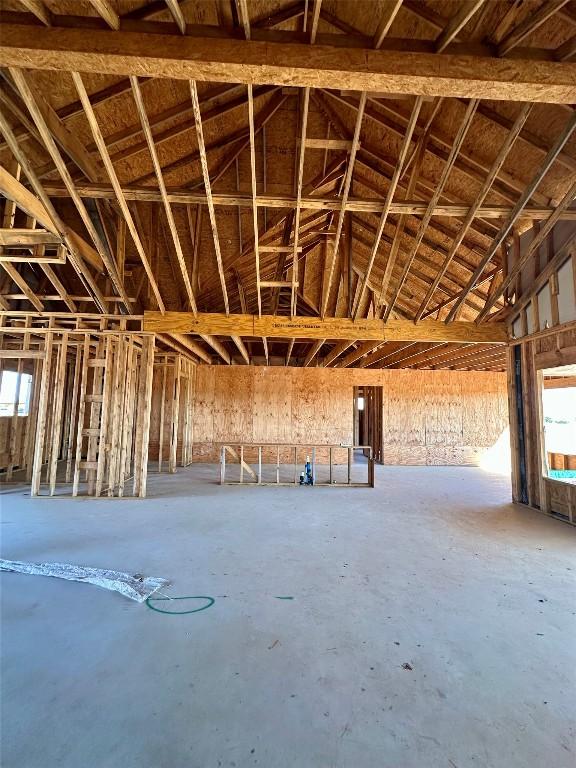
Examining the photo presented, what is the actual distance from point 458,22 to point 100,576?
554 centimetres

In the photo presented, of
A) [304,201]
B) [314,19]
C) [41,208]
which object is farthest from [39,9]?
[304,201]

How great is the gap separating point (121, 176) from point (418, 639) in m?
7.68

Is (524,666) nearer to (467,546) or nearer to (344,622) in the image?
(344,622)

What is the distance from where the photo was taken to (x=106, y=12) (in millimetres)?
2855

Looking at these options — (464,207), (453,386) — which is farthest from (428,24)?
(453,386)

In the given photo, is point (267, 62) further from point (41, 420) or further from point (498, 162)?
point (41, 420)

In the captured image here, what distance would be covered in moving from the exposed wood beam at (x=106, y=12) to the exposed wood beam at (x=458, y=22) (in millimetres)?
2437

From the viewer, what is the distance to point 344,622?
3.23m

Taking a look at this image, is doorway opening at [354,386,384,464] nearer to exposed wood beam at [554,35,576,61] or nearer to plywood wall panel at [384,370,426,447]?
plywood wall panel at [384,370,426,447]

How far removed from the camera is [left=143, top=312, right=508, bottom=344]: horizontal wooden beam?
7.93 meters

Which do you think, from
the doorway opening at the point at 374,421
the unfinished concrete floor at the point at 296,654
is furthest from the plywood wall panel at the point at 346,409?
the unfinished concrete floor at the point at 296,654

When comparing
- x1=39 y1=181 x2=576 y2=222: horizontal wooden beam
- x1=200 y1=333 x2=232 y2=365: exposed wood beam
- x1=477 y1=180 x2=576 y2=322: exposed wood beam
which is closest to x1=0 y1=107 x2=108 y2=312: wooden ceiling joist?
x1=39 y1=181 x2=576 y2=222: horizontal wooden beam

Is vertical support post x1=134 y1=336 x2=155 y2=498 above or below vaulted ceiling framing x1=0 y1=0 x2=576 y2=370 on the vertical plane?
below

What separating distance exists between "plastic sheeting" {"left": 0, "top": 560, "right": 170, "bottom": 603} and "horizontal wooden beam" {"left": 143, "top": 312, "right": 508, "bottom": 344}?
4715 mm
